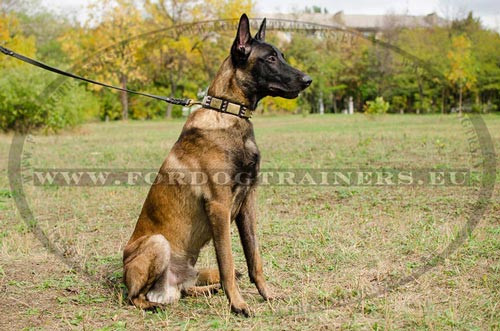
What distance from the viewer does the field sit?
3.71 meters

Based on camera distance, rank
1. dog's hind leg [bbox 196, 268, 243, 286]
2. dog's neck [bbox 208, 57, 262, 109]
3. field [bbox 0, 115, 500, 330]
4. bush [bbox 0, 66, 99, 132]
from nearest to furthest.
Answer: field [bbox 0, 115, 500, 330]
dog's neck [bbox 208, 57, 262, 109]
dog's hind leg [bbox 196, 268, 243, 286]
bush [bbox 0, 66, 99, 132]

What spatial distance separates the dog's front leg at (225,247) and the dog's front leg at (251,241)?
29cm

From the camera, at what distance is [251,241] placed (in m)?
4.09

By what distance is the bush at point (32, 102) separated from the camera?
20.6 m

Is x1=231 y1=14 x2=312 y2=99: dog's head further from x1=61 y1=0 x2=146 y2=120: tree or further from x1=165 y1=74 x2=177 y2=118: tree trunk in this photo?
x1=165 y1=74 x2=177 y2=118: tree trunk

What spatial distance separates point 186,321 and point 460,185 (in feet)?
20.9

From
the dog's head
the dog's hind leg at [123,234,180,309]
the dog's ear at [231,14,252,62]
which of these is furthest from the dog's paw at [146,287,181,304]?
the dog's ear at [231,14,252,62]

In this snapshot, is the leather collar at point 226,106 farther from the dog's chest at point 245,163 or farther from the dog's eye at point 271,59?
the dog's eye at point 271,59

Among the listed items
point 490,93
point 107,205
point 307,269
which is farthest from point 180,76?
point 307,269

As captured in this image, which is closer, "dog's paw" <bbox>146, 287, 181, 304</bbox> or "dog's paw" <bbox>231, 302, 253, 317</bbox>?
"dog's paw" <bbox>231, 302, 253, 317</bbox>

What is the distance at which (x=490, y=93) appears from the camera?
39.2 metres

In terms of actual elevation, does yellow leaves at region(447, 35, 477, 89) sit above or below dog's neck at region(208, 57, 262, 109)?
above

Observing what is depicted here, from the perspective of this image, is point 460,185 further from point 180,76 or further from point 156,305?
point 180,76

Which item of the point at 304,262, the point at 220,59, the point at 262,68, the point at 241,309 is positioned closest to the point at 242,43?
the point at 262,68
